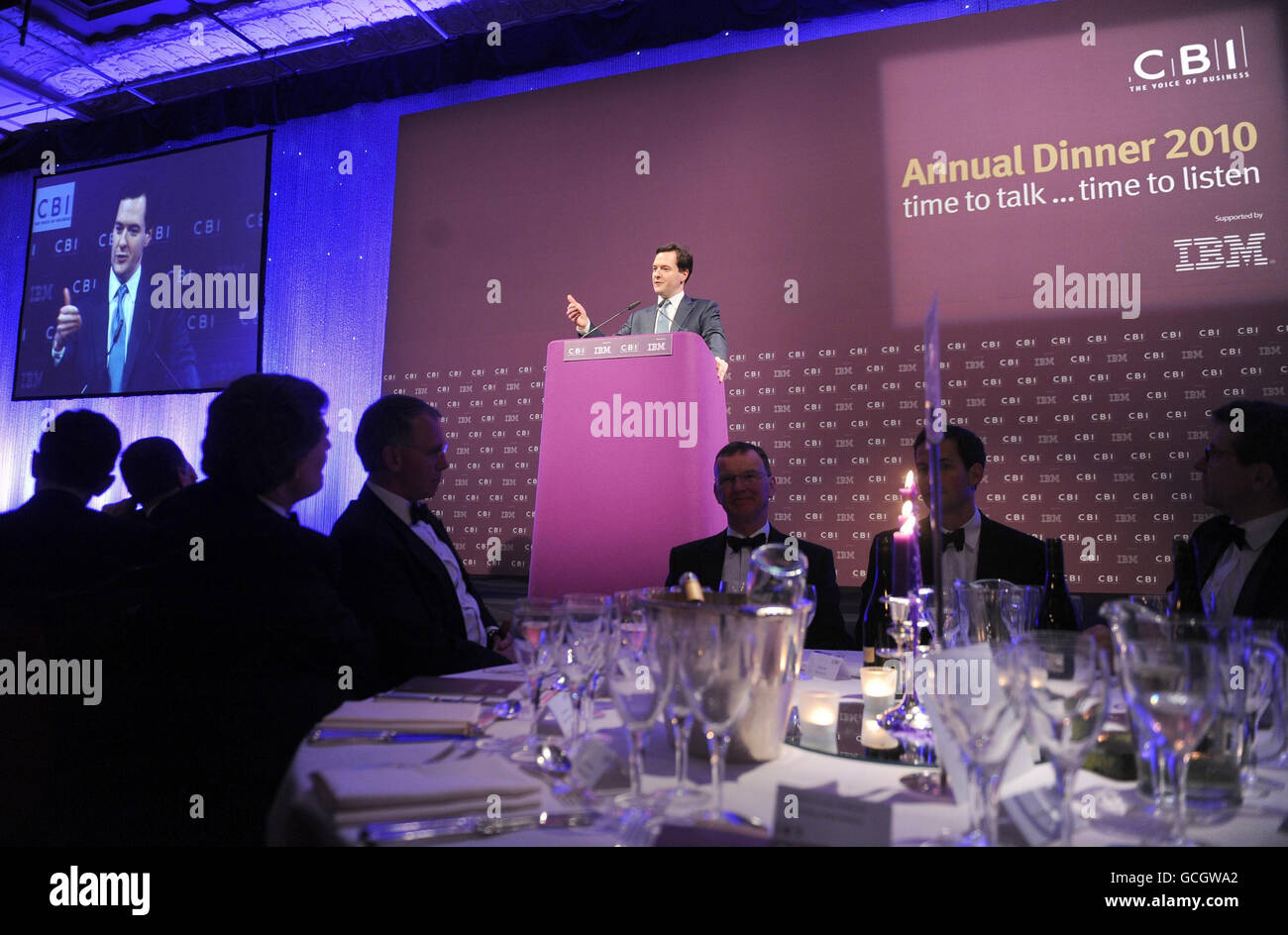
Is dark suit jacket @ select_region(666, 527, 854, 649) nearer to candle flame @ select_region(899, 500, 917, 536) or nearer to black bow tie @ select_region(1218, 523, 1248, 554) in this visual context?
black bow tie @ select_region(1218, 523, 1248, 554)

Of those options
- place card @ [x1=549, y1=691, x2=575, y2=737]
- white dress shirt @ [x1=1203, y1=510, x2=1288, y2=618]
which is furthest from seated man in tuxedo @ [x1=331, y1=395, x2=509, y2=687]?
white dress shirt @ [x1=1203, y1=510, x2=1288, y2=618]

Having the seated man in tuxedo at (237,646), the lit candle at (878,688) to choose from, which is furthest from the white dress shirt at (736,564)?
the seated man in tuxedo at (237,646)

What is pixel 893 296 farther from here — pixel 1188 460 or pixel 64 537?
pixel 64 537

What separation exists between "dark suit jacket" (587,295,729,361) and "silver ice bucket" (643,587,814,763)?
2.95 metres

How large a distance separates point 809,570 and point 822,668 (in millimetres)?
1129

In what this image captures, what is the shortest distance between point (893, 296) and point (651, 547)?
2.21 meters

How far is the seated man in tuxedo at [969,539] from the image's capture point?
8.50ft

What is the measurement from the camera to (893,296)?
4.18 m

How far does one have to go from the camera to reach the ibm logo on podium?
6375mm

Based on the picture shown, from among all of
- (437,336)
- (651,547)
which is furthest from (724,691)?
(437,336)

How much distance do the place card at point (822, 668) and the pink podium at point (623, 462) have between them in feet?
4.79

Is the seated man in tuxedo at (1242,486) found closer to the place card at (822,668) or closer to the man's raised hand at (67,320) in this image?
the place card at (822,668)

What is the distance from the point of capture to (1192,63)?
3.77m
